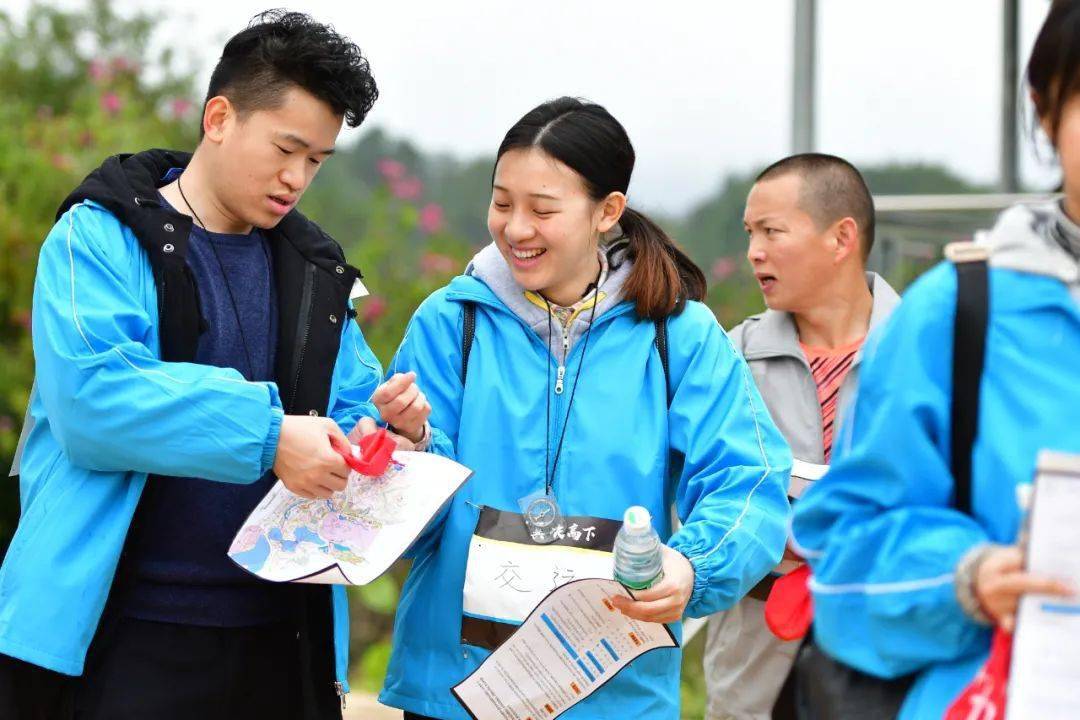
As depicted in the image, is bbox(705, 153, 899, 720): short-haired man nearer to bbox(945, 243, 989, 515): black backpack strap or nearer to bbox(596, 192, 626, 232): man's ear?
bbox(596, 192, 626, 232): man's ear

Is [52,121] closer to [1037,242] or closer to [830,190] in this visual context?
[830,190]

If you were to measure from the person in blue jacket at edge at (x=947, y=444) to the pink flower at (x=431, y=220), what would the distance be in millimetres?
4801

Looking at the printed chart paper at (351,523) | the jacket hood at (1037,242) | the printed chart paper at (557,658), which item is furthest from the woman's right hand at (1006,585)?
the printed chart paper at (351,523)

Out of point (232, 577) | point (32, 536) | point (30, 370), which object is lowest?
point (30, 370)

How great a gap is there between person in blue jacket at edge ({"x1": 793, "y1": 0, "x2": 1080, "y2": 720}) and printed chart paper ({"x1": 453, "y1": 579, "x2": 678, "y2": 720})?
0.79 metres

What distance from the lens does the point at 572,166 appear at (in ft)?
9.42

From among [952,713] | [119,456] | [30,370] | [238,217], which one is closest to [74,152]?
[30,370]

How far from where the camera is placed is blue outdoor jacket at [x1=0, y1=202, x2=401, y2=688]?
2400mm

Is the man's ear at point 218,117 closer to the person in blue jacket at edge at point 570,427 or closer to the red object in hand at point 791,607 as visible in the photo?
the person in blue jacket at edge at point 570,427

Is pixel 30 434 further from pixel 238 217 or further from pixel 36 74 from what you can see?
pixel 36 74

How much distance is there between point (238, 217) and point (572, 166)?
71 cm

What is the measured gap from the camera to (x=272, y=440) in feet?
8.07

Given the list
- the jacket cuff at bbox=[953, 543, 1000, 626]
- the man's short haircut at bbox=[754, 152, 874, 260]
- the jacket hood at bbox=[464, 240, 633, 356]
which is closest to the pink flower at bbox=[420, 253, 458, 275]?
the man's short haircut at bbox=[754, 152, 874, 260]

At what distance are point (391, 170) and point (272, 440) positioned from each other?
4.34 meters
